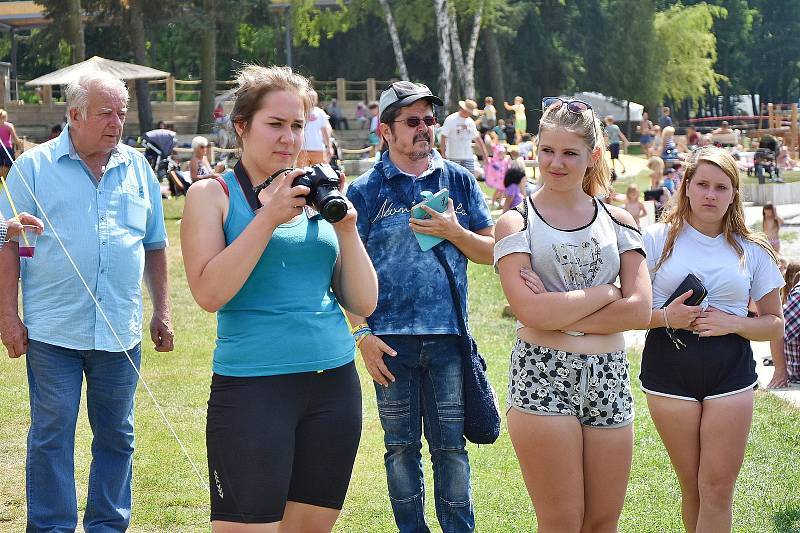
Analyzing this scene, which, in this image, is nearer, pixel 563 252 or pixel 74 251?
pixel 563 252

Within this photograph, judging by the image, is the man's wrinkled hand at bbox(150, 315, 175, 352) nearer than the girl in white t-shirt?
No

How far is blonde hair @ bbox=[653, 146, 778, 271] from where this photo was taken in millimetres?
4445

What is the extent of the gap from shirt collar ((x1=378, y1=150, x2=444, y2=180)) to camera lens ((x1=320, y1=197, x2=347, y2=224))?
1.37 metres

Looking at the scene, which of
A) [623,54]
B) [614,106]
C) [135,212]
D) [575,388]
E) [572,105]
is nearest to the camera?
[575,388]

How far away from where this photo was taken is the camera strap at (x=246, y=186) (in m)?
3.42

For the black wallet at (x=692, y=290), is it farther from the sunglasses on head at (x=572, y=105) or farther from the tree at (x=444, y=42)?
the tree at (x=444, y=42)

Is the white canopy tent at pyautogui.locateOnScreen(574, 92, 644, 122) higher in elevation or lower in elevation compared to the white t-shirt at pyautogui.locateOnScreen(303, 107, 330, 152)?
higher

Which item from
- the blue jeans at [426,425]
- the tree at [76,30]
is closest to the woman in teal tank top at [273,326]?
the blue jeans at [426,425]

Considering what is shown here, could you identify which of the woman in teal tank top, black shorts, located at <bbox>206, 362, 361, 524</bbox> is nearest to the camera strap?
the woman in teal tank top

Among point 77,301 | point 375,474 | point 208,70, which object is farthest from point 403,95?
point 208,70

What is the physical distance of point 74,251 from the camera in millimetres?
4602

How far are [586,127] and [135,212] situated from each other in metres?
2.03

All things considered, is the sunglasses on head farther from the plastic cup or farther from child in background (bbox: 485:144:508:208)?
child in background (bbox: 485:144:508:208)

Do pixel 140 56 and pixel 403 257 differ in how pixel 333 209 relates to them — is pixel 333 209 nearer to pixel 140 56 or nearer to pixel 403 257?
pixel 403 257
